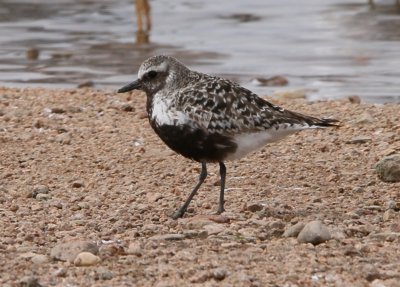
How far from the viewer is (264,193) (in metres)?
7.43

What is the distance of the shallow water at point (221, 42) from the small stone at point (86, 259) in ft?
21.2

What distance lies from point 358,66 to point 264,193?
6.61 meters

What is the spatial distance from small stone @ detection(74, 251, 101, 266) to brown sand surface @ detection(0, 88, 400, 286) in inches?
1.4

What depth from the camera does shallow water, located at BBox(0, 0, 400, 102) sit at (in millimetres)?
13188

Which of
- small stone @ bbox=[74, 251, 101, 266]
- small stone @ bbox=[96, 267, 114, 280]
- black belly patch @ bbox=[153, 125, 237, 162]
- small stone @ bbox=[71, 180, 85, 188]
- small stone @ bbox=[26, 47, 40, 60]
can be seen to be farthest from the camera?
small stone @ bbox=[26, 47, 40, 60]

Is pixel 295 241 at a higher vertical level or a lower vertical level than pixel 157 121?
lower

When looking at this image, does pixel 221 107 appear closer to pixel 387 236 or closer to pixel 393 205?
pixel 393 205

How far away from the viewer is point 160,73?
23.2 feet

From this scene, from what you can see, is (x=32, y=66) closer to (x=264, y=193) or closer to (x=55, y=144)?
(x=55, y=144)

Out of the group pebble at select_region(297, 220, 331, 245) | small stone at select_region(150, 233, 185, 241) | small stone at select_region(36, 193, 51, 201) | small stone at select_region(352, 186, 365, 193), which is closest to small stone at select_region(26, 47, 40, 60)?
small stone at select_region(36, 193, 51, 201)

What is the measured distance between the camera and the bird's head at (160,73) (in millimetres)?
7035

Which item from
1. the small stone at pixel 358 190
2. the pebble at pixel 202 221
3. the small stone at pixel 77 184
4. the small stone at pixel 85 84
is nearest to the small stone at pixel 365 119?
the small stone at pixel 358 190

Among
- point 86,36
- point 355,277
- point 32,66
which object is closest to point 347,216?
point 355,277

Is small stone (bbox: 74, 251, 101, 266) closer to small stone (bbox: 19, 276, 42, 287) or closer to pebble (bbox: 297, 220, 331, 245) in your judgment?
small stone (bbox: 19, 276, 42, 287)
